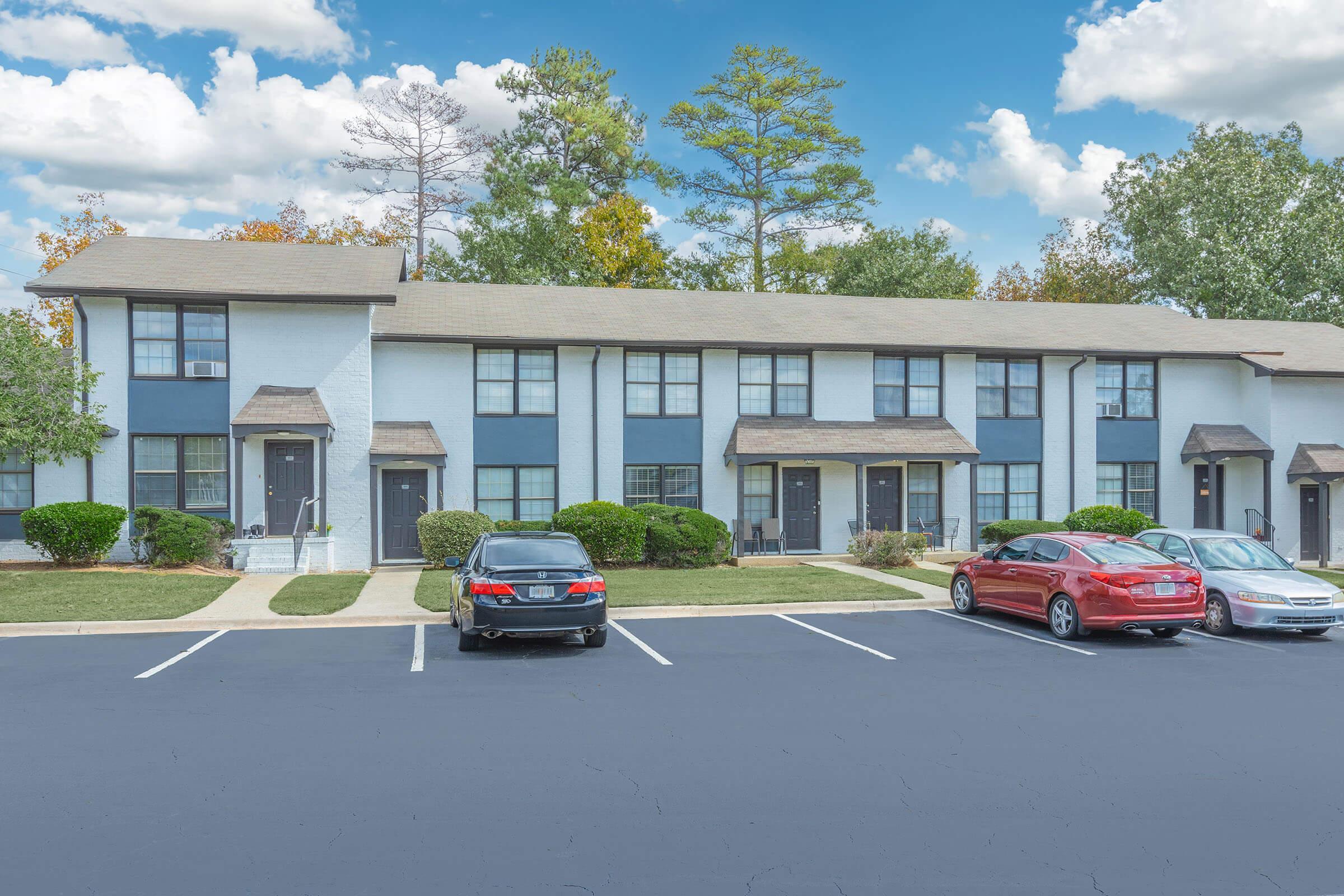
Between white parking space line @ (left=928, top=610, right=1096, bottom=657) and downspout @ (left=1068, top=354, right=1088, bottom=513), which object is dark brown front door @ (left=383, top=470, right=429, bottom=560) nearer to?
white parking space line @ (left=928, top=610, right=1096, bottom=657)

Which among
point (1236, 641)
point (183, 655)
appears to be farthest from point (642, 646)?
point (1236, 641)

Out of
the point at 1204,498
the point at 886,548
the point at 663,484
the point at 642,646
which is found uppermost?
the point at 663,484

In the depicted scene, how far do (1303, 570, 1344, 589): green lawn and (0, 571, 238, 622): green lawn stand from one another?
2188 centimetres

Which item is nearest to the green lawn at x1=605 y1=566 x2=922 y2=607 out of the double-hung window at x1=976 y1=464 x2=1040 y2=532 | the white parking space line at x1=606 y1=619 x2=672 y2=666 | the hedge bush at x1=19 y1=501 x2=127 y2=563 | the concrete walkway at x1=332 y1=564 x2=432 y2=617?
the concrete walkway at x1=332 y1=564 x2=432 y2=617

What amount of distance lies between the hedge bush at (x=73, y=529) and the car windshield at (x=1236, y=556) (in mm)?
20154

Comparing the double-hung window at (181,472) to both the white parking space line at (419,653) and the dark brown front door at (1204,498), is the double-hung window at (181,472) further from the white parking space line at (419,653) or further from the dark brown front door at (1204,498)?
the dark brown front door at (1204,498)

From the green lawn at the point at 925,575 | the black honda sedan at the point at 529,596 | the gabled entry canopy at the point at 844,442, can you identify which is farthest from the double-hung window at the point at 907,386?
the black honda sedan at the point at 529,596

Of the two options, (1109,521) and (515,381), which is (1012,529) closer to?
(1109,521)

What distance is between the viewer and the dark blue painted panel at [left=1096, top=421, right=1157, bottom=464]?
83.9 feet

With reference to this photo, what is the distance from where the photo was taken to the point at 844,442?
75.6ft

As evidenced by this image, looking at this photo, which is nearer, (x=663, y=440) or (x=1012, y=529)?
(x=1012, y=529)

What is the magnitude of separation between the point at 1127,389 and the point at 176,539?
78.4 ft

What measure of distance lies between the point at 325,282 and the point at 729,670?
15094 mm

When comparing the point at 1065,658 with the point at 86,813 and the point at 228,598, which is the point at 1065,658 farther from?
the point at 228,598
